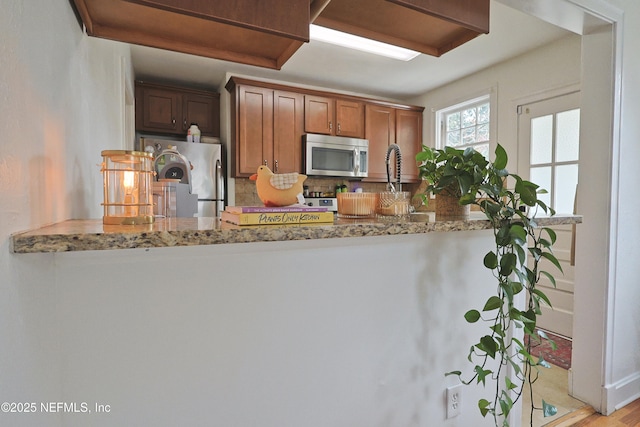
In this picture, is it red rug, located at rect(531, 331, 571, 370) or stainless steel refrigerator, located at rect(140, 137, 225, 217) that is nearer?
red rug, located at rect(531, 331, 571, 370)

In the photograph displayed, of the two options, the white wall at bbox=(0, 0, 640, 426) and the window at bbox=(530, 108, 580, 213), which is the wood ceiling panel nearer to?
the white wall at bbox=(0, 0, 640, 426)

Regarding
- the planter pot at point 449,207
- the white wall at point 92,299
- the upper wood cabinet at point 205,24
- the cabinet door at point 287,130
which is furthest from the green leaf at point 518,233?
the cabinet door at point 287,130

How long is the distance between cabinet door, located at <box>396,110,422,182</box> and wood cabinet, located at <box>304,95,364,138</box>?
0.53m

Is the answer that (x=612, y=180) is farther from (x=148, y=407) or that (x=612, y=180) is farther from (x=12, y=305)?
(x=12, y=305)

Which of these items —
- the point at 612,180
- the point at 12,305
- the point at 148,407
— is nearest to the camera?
the point at 12,305

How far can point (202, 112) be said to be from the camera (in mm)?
3584

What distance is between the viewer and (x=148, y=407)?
0.81 meters

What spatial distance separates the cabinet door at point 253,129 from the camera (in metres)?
3.27

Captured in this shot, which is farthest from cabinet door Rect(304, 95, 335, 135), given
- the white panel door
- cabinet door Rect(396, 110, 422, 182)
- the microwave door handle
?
the white panel door

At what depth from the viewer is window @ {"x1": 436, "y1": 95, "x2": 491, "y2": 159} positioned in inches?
137

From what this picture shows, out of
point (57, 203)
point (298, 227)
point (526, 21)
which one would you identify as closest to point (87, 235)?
point (57, 203)

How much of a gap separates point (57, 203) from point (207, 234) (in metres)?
0.39

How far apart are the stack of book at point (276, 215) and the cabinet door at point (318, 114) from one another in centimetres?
291

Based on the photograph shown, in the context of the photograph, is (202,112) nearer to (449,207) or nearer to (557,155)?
(449,207)
